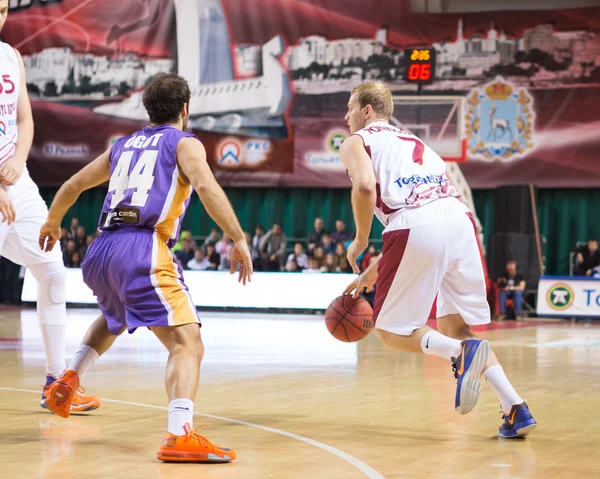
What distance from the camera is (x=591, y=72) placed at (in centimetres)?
1973

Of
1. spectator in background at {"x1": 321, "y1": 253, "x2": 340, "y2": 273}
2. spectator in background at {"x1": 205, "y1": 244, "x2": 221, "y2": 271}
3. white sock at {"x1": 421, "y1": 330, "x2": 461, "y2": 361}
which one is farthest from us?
spectator in background at {"x1": 205, "y1": 244, "x2": 221, "y2": 271}

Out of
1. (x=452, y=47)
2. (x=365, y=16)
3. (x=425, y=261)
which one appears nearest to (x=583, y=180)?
(x=452, y=47)

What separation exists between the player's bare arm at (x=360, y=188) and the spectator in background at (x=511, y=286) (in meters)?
13.9

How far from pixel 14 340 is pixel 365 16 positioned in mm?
12597

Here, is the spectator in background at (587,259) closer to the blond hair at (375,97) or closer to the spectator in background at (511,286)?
the spectator in background at (511,286)

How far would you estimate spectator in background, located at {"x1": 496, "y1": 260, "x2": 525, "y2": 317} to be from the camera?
1852 cm

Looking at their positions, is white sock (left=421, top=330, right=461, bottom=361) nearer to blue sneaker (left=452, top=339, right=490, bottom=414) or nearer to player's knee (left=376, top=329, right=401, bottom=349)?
blue sneaker (left=452, top=339, right=490, bottom=414)

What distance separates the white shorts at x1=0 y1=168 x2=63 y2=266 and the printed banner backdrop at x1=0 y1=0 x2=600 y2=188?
1303cm

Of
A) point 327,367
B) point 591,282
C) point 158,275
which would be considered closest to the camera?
point 158,275

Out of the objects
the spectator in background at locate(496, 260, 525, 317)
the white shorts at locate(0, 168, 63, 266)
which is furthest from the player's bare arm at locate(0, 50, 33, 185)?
the spectator in background at locate(496, 260, 525, 317)

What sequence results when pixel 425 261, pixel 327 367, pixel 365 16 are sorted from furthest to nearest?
pixel 365 16 → pixel 327 367 → pixel 425 261

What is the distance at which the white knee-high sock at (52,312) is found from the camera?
19.2 feet

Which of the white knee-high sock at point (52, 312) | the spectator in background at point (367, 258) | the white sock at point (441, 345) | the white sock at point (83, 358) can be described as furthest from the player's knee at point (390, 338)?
the spectator in background at point (367, 258)

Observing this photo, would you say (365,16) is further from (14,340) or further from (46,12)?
(14,340)
